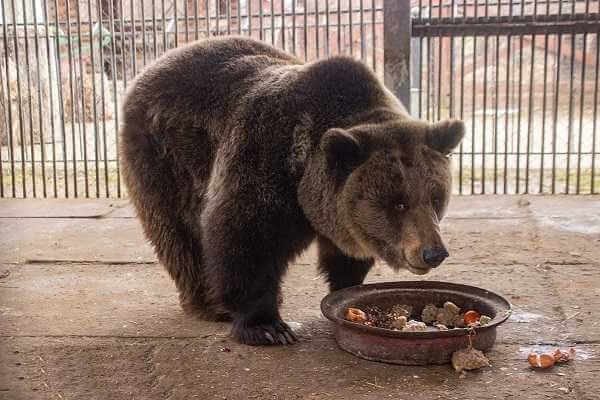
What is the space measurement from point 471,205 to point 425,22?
1800mm

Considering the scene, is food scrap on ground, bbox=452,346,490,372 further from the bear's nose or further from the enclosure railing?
the enclosure railing

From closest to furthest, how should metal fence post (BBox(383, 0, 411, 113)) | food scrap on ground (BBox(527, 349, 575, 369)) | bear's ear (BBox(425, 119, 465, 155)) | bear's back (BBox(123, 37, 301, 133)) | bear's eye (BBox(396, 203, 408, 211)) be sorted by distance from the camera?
1. food scrap on ground (BBox(527, 349, 575, 369))
2. bear's eye (BBox(396, 203, 408, 211))
3. bear's ear (BBox(425, 119, 465, 155))
4. bear's back (BBox(123, 37, 301, 133))
5. metal fence post (BBox(383, 0, 411, 113))

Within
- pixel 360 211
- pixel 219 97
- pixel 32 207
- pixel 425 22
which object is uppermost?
pixel 425 22

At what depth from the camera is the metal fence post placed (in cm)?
709

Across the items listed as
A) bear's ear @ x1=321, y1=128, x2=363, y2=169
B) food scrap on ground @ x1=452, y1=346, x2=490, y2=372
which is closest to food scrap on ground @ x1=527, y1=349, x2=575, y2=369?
food scrap on ground @ x1=452, y1=346, x2=490, y2=372

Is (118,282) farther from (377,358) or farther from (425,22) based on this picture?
(425,22)

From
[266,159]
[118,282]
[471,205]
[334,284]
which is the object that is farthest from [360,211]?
[471,205]

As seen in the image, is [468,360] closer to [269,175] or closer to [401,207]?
[401,207]

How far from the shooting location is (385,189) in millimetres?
3469

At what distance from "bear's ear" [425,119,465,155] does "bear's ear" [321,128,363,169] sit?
0.37 m

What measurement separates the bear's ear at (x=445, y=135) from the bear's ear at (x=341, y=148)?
374 millimetres

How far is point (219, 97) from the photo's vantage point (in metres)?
4.14

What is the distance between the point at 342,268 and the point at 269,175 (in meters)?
0.85

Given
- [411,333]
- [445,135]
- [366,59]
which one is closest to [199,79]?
[445,135]
